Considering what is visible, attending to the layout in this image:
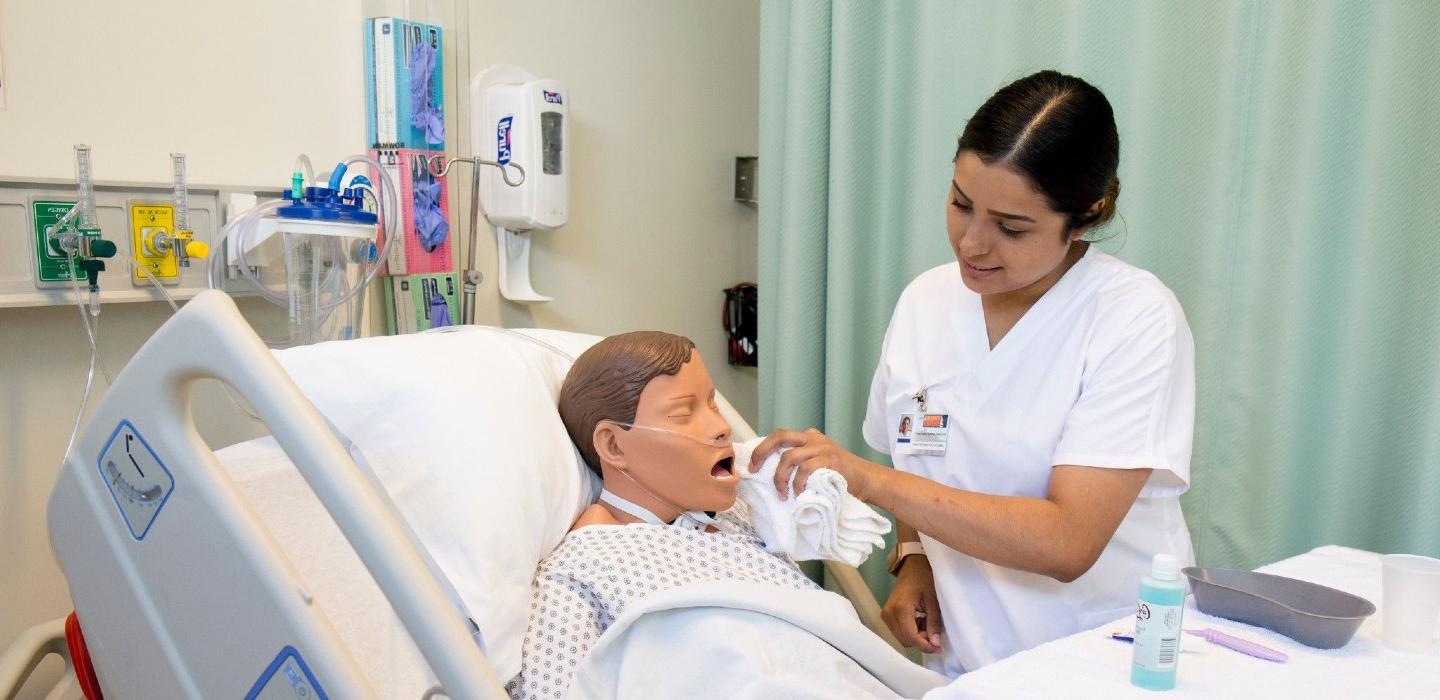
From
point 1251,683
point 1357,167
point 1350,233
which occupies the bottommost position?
point 1251,683

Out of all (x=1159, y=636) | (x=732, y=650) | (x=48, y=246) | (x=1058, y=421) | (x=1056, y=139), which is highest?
(x=1056, y=139)

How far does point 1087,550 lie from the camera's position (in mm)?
1327

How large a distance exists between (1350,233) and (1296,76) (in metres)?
0.30

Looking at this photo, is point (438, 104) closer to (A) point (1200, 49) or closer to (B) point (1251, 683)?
(A) point (1200, 49)

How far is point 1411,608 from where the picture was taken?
1.10 meters

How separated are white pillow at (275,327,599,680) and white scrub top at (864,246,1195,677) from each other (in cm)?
60

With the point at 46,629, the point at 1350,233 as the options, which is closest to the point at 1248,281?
the point at 1350,233

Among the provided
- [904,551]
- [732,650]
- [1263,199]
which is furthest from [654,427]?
[1263,199]

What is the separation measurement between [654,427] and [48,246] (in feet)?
3.14

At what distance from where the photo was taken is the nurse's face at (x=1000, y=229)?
4.45 ft

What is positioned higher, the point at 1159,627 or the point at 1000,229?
the point at 1000,229

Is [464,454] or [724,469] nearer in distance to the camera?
[464,454]

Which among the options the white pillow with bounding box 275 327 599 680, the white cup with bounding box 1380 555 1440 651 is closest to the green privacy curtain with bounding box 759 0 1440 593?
the white cup with bounding box 1380 555 1440 651

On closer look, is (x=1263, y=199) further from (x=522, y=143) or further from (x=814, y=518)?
(x=522, y=143)
